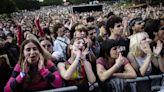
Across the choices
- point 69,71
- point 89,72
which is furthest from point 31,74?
point 89,72

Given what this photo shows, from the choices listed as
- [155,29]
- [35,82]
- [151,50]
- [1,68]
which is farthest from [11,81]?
[155,29]

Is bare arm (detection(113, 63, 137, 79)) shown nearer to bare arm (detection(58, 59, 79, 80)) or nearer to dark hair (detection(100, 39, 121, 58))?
dark hair (detection(100, 39, 121, 58))

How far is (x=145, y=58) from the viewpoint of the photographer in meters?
6.87

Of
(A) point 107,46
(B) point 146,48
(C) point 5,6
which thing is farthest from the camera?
(C) point 5,6

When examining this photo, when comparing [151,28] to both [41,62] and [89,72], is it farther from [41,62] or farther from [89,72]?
[41,62]

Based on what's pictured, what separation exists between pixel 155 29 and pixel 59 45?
2057 mm

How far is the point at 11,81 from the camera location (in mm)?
5828

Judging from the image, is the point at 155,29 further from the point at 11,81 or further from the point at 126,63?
the point at 11,81

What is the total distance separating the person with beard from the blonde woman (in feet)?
4.20

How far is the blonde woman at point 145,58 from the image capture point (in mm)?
6531

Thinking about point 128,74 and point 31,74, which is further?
point 128,74

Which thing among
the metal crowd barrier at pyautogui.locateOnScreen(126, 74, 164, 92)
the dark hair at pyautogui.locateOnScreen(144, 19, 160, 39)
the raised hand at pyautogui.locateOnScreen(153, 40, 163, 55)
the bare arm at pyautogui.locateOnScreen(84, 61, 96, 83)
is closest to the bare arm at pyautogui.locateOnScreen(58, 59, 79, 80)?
the bare arm at pyautogui.locateOnScreen(84, 61, 96, 83)

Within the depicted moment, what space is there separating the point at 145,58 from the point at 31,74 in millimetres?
1884

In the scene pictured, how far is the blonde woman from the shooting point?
6.53m
